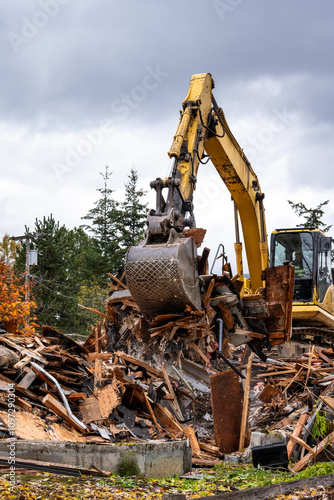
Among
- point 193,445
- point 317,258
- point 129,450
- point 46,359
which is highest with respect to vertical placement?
point 317,258

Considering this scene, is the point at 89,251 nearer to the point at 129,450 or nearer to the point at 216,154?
the point at 216,154

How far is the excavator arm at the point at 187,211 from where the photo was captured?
7402 millimetres

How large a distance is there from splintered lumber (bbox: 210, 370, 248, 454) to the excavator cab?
5.76m

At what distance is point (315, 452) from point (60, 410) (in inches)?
110

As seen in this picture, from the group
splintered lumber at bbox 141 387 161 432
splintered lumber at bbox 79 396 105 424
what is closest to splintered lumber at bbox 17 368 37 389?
splintered lumber at bbox 79 396 105 424

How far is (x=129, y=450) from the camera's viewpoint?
507 cm

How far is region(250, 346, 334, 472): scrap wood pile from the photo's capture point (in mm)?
5878

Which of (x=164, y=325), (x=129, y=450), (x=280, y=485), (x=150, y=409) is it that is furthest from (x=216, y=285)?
(x=280, y=485)

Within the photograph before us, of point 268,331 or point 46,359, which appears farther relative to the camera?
point 268,331

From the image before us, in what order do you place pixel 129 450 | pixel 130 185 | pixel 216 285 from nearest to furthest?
1. pixel 129 450
2. pixel 216 285
3. pixel 130 185

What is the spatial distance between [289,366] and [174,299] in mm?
2788

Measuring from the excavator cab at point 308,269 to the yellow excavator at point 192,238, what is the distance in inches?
1.0

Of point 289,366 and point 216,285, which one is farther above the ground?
point 216,285

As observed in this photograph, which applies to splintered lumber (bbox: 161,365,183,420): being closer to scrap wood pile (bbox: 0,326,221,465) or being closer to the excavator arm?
scrap wood pile (bbox: 0,326,221,465)
